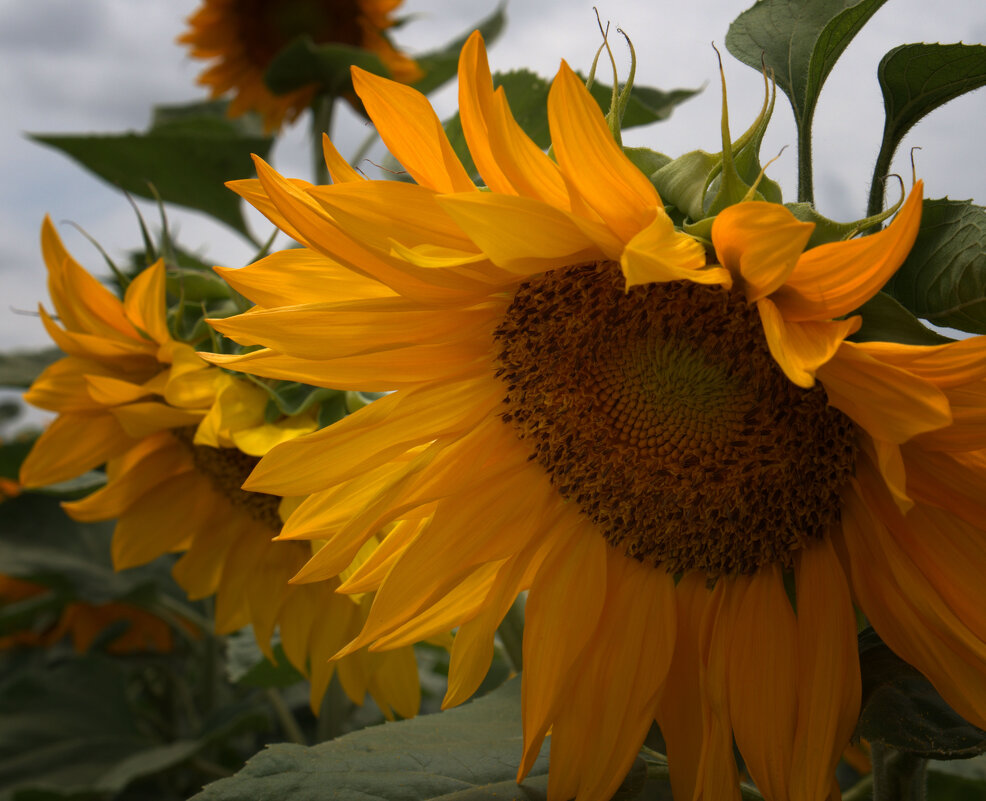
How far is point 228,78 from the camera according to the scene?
2465 millimetres

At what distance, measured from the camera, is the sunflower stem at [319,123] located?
218 cm

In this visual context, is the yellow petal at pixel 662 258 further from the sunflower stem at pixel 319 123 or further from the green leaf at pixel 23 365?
the sunflower stem at pixel 319 123

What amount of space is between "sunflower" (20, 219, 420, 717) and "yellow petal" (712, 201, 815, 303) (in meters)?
0.54

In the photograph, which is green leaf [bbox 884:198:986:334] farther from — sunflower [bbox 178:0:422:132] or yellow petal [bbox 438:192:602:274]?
sunflower [bbox 178:0:422:132]

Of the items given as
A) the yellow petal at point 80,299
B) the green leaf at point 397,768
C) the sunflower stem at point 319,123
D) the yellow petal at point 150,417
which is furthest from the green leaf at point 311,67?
the green leaf at point 397,768

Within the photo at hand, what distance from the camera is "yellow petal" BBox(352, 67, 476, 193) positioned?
617mm

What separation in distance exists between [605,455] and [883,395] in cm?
29

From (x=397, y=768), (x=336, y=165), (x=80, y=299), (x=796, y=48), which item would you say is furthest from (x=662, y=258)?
(x=80, y=299)

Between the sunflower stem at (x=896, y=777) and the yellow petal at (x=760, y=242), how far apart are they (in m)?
0.43

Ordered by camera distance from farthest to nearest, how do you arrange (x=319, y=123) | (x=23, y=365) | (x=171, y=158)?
(x=319, y=123) < (x=171, y=158) < (x=23, y=365)

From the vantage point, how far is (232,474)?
1.20 metres

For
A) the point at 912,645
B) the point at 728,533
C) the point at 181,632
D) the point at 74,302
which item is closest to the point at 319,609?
the point at 74,302

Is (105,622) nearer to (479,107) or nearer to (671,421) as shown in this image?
(671,421)

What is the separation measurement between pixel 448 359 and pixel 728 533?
0.86 feet
